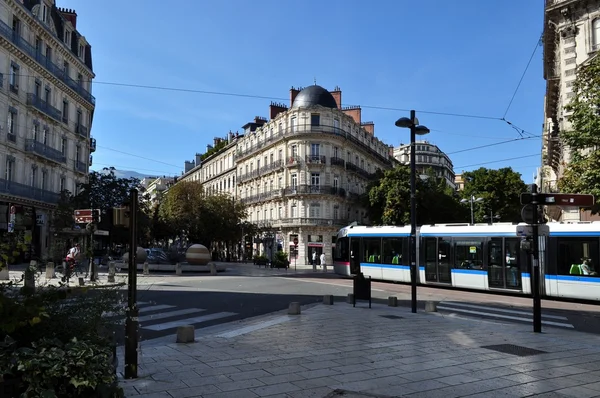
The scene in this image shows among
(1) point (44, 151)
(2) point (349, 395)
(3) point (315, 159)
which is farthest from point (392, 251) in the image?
(3) point (315, 159)

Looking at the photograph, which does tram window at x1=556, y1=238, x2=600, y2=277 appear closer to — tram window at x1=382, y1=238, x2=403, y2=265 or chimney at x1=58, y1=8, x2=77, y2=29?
tram window at x1=382, y1=238, x2=403, y2=265

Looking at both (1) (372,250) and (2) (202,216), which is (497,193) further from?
(1) (372,250)

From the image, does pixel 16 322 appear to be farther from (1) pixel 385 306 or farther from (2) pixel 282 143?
(2) pixel 282 143

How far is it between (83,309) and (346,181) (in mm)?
51936

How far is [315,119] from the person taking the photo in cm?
5291

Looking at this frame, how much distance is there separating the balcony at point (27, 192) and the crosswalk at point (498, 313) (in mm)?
27907

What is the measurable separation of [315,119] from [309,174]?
240 inches

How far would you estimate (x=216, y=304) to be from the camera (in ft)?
47.2

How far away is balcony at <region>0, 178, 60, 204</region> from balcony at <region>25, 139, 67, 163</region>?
98.1 inches

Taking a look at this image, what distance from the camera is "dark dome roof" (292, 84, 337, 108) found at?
53.2m

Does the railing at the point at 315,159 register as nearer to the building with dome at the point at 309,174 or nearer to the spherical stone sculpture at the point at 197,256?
the building with dome at the point at 309,174

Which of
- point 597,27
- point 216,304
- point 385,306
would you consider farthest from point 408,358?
point 597,27

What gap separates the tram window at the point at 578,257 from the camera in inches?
623

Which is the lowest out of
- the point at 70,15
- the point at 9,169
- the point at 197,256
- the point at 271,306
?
the point at 271,306
